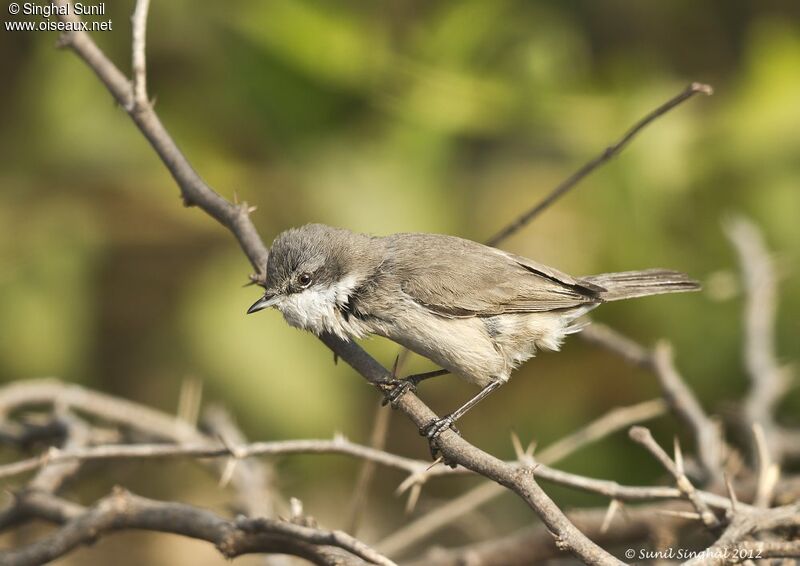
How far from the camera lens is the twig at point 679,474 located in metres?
2.78

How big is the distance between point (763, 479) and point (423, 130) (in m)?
3.13

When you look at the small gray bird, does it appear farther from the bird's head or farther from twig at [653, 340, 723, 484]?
twig at [653, 340, 723, 484]

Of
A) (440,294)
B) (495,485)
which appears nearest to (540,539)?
(495,485)

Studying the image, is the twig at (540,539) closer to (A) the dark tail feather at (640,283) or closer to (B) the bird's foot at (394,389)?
(B) the bird's foot at (394,389)

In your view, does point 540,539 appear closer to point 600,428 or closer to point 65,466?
point 600,428

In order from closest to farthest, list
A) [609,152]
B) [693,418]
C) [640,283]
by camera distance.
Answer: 1. [609,152]
2. [693,418]
3. [640,283]

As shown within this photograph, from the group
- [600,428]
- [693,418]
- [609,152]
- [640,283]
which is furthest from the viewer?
[640,283]

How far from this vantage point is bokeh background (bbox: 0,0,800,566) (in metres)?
5.47

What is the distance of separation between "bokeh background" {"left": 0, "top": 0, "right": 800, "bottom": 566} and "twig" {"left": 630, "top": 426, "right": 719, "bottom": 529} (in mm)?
2391

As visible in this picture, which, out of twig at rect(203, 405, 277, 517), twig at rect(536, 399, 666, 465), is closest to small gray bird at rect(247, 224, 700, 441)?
twig at rect(536, 399, 666, 465)

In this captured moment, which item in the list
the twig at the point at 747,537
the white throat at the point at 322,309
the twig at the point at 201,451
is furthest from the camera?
the white throat at the point at 322,309

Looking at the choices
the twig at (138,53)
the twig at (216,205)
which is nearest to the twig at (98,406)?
the twig at (216,205)

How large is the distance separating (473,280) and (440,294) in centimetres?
20

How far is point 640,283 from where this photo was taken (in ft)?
13.6
